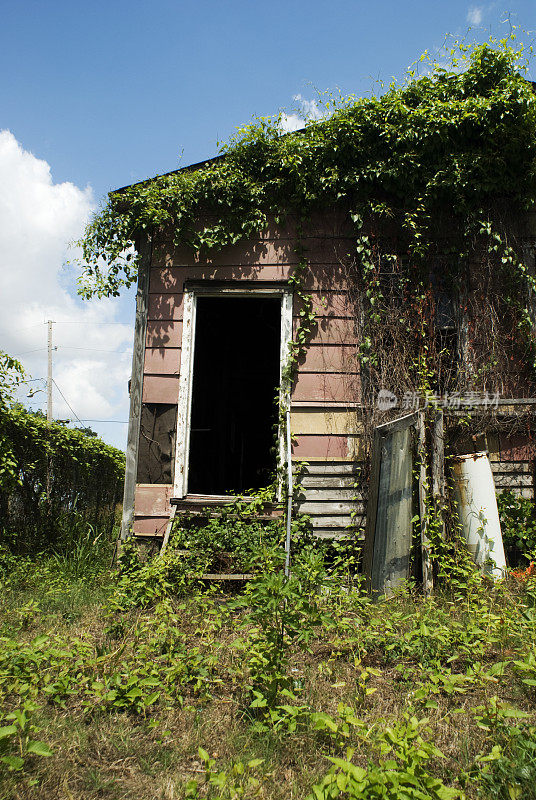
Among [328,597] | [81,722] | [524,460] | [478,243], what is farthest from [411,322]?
[81,722]

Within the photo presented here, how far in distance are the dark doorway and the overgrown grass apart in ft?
13.5

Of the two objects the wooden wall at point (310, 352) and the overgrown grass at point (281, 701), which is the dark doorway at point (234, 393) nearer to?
the wooden wall at point (310, 352)

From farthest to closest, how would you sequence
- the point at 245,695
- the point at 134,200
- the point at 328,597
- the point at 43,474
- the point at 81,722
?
the point at 43,474 < the point at 134,200 < the point at 328,597 < the point at 245,695 < the point at 81,722

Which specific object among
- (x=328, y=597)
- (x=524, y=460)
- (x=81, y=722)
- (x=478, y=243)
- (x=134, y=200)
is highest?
(x=134, y=200)

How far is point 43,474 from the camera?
6406mm

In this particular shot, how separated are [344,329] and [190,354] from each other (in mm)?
1589

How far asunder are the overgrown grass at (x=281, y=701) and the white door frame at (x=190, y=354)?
148 centimetres

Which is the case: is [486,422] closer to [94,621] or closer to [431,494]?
[431,494]

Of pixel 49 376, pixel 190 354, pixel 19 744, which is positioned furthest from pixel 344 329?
pixel 49 376

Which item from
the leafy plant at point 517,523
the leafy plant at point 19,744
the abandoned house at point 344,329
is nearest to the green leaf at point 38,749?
the leafy plant at point 19,744

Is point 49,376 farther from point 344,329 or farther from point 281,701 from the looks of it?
point 281,701

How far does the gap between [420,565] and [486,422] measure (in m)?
1.63

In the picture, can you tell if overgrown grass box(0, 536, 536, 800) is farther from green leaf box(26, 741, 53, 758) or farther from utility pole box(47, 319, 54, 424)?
utility pole box(47, 319, 54, 424)

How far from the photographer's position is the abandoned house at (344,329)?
5098mm
